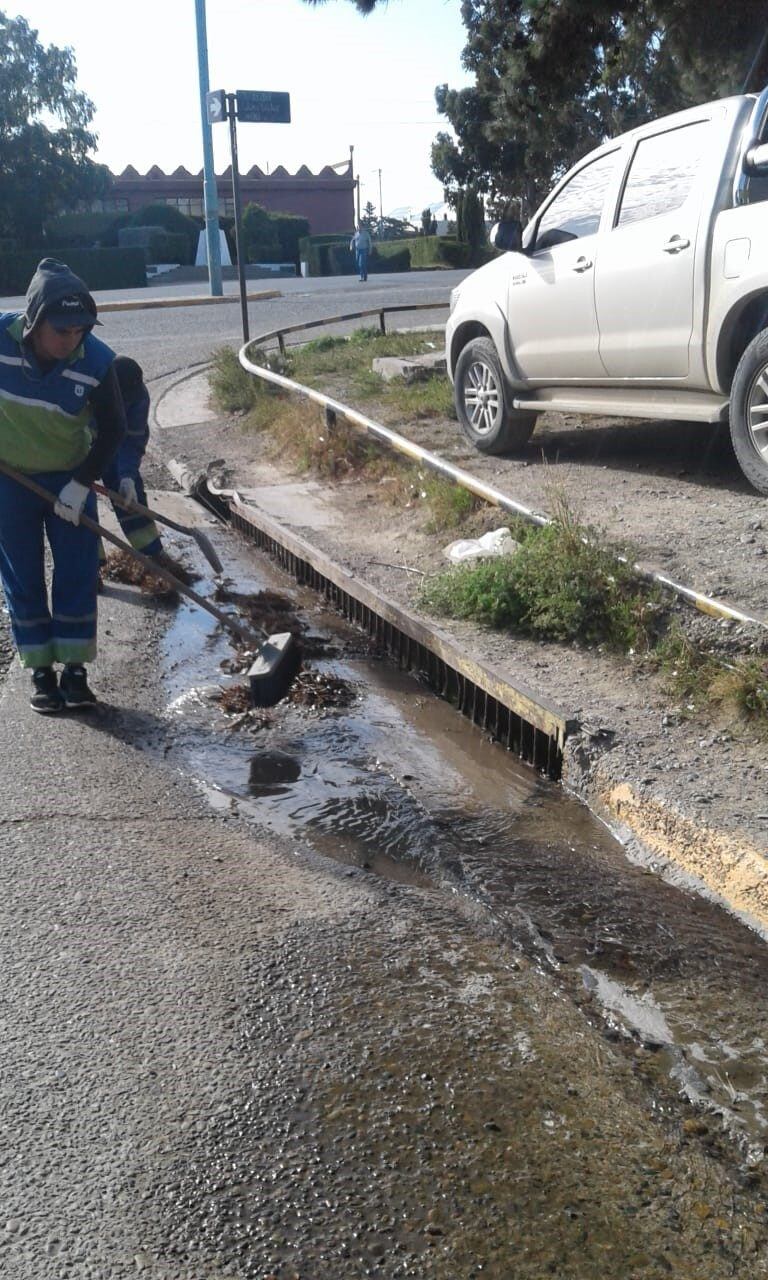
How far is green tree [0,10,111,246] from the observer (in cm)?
4775

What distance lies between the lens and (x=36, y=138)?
160ft

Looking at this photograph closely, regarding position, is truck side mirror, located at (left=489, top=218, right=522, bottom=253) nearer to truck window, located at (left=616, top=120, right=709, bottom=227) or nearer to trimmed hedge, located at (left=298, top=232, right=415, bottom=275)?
truck window, located at (left=616, top=120, right=709, bottom=227)

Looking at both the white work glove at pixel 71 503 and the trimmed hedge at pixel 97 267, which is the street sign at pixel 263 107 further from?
the trimmed hedge at pixel 97 267

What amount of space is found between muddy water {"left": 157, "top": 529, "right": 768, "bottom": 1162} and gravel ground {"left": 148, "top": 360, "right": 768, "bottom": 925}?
184mm

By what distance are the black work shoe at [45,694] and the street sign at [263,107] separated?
8.50 metres

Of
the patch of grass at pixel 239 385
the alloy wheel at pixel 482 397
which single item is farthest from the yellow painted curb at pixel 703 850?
the patch of grass at pixel 239 385

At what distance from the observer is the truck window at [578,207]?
773cm

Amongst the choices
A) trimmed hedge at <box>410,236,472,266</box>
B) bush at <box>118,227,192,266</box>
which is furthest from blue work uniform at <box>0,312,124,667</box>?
bush at <box>118,227,192,266</box>

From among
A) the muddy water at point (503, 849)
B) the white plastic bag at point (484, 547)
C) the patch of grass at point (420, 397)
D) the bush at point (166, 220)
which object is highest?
the bush at point (166, 220)

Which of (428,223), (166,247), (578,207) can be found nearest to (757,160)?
(578,207)

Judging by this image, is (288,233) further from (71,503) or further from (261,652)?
(71,503)

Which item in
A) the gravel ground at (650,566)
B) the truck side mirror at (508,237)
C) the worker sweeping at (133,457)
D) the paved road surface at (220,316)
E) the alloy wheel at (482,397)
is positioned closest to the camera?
the gravel ground at (650,566)

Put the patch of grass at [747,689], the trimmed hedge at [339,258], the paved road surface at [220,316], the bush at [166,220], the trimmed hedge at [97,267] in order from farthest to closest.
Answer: the bush at [166,220] → the trimmed hedge at [339,258] → the trimmed hedge at [97,267] → the paved road surface at [220,316] → the patch of grass at [747,689]

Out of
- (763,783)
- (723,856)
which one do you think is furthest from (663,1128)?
(763,783)
